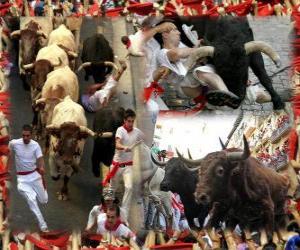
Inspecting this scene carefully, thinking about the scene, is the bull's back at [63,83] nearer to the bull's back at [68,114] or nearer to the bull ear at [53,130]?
the bull's back at [68,114]

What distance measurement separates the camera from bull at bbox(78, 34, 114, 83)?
94.9 ft

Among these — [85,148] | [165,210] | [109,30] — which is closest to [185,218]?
[165,210]

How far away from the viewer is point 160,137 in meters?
27.1

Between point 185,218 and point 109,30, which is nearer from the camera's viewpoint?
point 185,218

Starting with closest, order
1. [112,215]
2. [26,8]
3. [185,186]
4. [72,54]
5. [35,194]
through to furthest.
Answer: [112,215]
[35,194]
[185,186]
[72,54]
[26,8]

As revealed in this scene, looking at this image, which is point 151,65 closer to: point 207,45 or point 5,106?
point 207,45

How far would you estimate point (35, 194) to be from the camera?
2584cm

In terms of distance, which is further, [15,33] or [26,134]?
[15,33]

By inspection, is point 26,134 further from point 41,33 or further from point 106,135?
point 41,33

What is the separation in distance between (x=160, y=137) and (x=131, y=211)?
1.65 m

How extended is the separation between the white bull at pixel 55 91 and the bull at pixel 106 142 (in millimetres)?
871

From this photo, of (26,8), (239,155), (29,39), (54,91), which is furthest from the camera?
(26,8)

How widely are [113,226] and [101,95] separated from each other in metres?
3.47

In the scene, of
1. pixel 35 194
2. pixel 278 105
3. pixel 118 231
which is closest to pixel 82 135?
pixel 35 194
